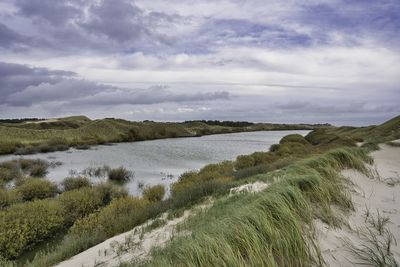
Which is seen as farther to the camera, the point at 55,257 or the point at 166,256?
the point at 55,257

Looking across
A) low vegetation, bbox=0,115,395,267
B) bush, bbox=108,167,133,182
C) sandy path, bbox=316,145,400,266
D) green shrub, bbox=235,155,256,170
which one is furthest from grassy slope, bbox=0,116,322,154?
sandy path, bbox=316,145,400,266

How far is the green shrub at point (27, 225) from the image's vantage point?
8.09 metres

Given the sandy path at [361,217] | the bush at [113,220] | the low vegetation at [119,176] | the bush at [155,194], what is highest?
the sandy path at [361,217]

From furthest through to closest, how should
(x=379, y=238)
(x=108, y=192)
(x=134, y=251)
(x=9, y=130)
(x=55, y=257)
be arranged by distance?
(x=9, y=130), (x=108, y=192), (x=55, y=257), (x=134, y=251), (x=379, y=238)

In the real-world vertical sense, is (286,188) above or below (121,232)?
above

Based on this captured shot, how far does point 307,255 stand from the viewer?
169 inches

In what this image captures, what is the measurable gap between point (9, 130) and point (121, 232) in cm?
4858

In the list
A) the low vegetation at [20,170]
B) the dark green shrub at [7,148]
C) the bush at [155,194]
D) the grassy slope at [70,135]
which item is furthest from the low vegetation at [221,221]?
the grassy slope at [70,135]

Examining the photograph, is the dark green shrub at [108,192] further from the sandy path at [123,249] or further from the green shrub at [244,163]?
the green shrub at [244,163]

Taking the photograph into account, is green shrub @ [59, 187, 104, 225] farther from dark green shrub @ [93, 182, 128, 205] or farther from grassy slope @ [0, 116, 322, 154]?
grassy slope @ [0, 116, 322, 154]

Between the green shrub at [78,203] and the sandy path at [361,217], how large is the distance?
8.35m

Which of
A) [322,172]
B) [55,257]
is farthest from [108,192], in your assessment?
[322,172]

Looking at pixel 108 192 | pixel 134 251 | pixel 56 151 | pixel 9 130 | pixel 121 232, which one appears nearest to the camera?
pixel 134 251

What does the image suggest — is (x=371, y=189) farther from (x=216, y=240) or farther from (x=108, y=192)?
(x=108, y=192)
